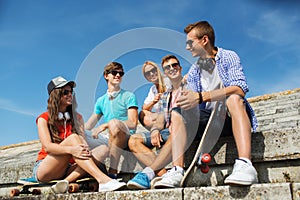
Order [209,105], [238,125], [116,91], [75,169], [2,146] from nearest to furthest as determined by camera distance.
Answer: [238,125], [209,105], [75,169], [116,91], [2,146]

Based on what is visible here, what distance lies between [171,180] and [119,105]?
1.22 meters

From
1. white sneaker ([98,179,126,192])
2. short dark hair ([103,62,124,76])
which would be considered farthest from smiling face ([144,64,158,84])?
white sneaker ([98,179,126,192])

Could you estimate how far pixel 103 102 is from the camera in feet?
11.2

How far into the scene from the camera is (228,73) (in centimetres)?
254

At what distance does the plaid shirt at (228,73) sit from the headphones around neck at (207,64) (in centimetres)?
4

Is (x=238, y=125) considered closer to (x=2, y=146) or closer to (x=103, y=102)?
(x=103, y=102)

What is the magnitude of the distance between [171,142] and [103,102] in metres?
1.13

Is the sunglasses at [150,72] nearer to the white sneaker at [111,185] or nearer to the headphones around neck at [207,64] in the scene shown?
the headphones around neck at [207,64]

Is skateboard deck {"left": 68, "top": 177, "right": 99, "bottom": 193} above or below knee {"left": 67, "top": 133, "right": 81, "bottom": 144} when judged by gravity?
below

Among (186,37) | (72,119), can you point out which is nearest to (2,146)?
(72,119)

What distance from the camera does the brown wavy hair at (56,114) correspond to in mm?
3061

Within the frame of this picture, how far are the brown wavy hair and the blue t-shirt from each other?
29 cm

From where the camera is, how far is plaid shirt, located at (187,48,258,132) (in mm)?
2439

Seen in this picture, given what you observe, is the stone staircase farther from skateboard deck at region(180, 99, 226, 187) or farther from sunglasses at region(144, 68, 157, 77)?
sunglasses at region(144, 68, 157, 77)
